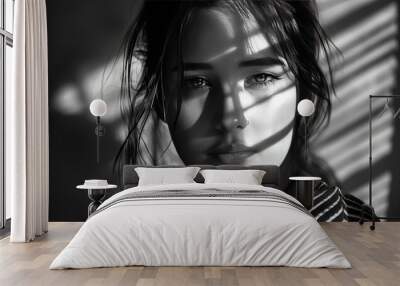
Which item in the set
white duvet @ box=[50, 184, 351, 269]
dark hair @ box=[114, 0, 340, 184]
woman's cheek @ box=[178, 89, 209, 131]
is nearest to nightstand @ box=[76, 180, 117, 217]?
dark hair @ box=[114, 0, 340, 184]

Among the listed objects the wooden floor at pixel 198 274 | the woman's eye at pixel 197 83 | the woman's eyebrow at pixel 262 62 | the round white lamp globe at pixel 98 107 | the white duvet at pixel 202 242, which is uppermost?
the woman's eyebrow at pixel 262 62

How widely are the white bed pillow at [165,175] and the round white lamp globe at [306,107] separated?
163cm

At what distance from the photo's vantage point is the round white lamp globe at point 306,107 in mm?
7191

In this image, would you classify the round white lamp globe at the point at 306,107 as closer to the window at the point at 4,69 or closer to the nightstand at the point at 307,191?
the nightstand at the point at 307,191

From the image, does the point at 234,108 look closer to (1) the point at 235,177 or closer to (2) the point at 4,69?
(1) the point at 235,177

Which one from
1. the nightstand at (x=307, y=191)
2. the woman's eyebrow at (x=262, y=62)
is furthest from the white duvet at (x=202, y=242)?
the woman's eyebrow at (x=262, y=62)

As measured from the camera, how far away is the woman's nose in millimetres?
7512

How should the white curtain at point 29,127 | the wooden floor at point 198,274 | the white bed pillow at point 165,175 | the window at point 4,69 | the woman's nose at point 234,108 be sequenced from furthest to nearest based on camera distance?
the woman's nose at point 234,108, the white bed pillow at point 165,175, the window at point 4,69, the white curtain at point 29,127, the wooden floor at point 198,274

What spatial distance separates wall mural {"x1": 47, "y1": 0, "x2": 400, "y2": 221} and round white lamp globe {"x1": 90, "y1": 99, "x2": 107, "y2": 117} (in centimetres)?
39

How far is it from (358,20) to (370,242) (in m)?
3.25

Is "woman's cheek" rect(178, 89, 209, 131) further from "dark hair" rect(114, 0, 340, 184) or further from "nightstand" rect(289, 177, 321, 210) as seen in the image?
"nightstand" rect(289, 177, 321, 210)

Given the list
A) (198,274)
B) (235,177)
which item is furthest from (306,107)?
(198,274)

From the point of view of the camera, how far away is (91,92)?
7.61 meters

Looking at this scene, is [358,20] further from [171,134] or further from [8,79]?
[8,79]
